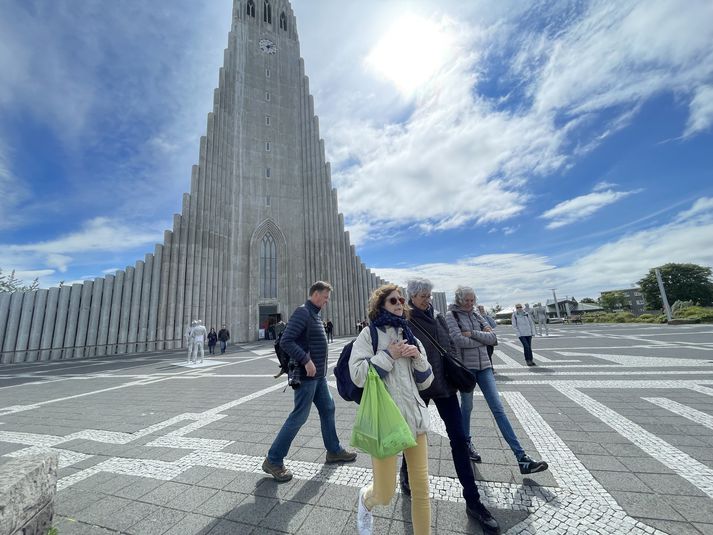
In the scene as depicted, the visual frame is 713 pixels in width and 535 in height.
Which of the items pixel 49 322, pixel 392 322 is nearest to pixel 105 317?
pixel 49 322

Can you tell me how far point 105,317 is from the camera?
862 inches

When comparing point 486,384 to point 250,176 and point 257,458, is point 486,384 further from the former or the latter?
point 250,176

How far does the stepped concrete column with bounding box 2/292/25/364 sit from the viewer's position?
19500 mm

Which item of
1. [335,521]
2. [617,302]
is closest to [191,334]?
[335,521]

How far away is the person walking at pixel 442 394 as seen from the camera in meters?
2.34

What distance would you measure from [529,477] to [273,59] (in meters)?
41.5

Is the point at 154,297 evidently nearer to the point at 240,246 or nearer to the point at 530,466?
the point at 240,246

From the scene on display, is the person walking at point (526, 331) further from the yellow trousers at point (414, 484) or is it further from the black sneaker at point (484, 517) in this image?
the yellow trousers at point (414, 484)

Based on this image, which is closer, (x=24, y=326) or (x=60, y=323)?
(x=24, y=326)

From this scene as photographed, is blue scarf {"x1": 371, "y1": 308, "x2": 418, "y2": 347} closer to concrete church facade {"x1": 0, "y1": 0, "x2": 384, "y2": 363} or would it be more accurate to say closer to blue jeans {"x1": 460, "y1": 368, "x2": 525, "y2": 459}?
blue jeans {"x1": 460, "y1": 368, "x2": 525, "y2": 459}

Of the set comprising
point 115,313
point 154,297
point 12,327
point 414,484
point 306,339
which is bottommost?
point 414,484

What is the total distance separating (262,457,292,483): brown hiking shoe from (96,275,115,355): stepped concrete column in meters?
25.3

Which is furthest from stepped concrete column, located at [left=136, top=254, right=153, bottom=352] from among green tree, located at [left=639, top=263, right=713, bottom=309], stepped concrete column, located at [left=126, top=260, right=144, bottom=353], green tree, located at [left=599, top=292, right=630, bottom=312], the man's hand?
green tree, located at [left=599, top=292, right=630, bottom=312]

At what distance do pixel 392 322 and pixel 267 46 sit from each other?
41477 mm
